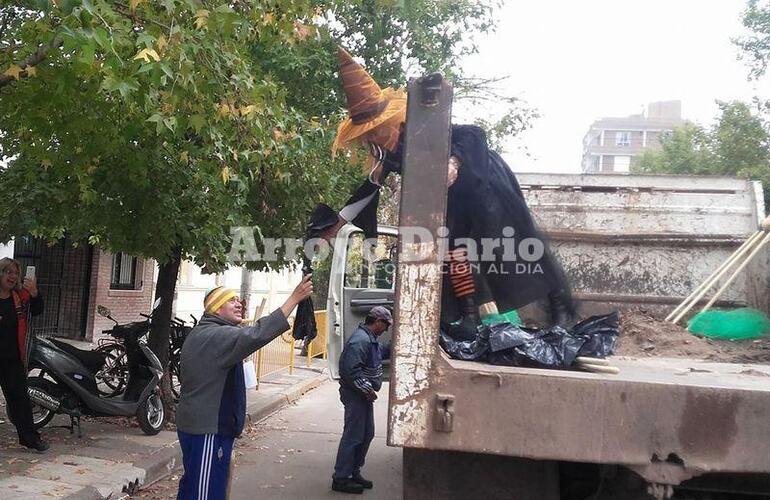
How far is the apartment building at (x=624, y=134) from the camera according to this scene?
90000 mm

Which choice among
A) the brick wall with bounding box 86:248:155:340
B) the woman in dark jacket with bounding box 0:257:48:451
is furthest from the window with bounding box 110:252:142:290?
the woman in dark jacket with bounding box 0:257:48:451

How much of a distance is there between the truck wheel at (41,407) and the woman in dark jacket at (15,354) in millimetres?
161

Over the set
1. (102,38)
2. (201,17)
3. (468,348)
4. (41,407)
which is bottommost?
(41,407)

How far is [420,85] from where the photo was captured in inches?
113

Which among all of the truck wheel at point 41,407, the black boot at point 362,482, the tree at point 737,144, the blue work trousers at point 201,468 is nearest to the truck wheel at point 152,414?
the truck wheel at point 41,407

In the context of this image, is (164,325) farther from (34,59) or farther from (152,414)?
(34,59)

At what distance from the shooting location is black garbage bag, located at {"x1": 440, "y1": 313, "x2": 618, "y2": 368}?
10.3ft

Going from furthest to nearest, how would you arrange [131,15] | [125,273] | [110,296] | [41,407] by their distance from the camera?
[125,273] → [110,296] → [41,407] → [131,15]

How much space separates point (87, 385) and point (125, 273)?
10.2 meters

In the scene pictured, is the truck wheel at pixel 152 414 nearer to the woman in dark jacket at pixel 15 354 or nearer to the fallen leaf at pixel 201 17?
the woman in dark jacket at pixel 15 354

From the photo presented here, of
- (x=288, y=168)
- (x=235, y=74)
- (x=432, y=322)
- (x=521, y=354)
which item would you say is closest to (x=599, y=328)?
(x=521, y=354)

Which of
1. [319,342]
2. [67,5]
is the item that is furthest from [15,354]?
[319,342]

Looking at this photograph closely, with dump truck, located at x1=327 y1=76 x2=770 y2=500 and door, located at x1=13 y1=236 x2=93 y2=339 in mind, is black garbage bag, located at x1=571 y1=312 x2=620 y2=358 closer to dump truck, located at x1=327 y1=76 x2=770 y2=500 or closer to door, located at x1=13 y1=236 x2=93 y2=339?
dump truck, located at x1=327 y1=76 x2=770 y2=500

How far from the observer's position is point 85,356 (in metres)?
7.34
